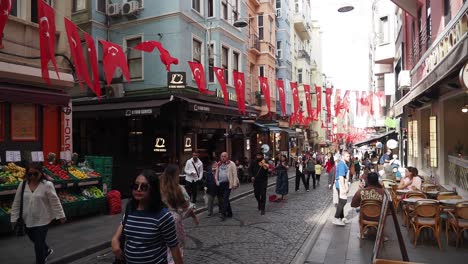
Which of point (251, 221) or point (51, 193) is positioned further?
point (251, 221)

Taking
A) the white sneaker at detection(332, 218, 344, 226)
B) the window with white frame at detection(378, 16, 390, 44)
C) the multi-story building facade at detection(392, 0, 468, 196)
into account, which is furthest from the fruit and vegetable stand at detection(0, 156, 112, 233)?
the window with white frame at detection(378, 16, 390, 44)

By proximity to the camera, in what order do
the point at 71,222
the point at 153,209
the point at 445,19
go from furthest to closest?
the point at 445,19, the point at 71,222, the point at 153,209

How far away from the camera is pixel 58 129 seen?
12172 mm

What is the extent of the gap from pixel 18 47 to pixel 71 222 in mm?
4912

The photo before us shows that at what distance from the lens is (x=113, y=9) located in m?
18.7

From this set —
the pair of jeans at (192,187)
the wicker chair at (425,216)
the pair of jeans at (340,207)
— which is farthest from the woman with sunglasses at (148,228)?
the pair of jeans at (192,187)

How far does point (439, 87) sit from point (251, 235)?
7.59m

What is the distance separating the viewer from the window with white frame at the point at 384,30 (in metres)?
32.5

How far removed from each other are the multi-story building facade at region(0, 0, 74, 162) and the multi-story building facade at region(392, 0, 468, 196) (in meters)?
9.31

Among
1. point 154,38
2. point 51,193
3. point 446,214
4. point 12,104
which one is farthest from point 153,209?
point 154,38

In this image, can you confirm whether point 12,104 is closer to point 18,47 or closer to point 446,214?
point 18,47

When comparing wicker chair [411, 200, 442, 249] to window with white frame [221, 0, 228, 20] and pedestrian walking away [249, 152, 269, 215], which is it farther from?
window with white frame [221, 0, 228, 20]

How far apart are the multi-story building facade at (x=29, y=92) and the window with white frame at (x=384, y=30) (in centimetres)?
2666

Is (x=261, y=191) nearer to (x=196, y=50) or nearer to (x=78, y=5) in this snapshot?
(x=196, y=50)
